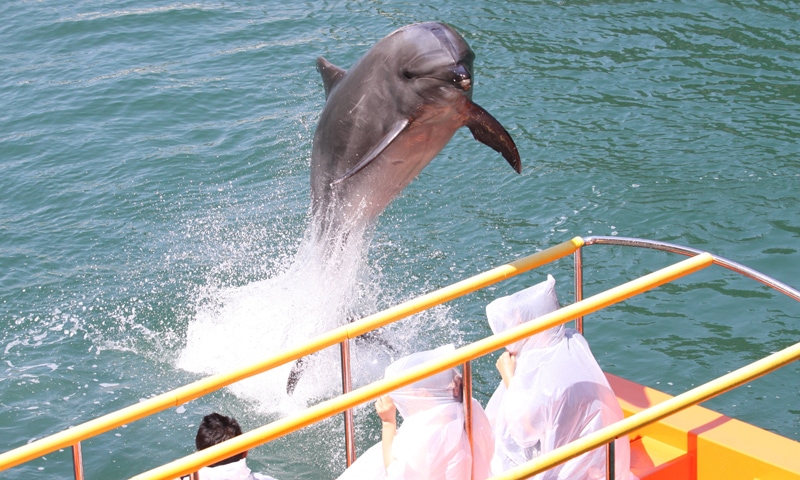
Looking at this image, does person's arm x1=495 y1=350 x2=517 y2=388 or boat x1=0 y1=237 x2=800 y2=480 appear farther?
person's arm x1=495 y1=350 x2=517 y2=388

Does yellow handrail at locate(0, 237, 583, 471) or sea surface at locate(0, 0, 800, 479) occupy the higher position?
yellow handrail at locate(0, 237, 583, 471)

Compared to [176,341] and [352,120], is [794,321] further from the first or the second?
[176,341]

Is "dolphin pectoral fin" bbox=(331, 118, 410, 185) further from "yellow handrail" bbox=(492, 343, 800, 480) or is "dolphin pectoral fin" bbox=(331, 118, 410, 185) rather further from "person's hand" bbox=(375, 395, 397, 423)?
"yellow handrail" bbox=(492, 343, 800, 480)

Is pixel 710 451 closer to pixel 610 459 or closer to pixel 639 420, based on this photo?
pixel 610 459

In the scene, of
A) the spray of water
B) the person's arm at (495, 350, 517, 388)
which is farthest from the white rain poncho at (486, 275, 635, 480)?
the spray of water

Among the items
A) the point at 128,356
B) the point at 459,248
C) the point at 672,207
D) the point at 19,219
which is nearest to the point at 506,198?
the point at 459,248

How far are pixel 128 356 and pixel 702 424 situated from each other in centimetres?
500

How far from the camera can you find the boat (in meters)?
2.90

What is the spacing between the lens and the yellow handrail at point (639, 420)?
114 inches

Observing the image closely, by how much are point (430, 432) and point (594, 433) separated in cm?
83

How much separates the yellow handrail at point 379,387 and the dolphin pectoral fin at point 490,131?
185 centimetres

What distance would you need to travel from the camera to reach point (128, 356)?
8.14 meters

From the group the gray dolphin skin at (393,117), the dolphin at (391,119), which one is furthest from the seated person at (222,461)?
the dolphin at (391,119)

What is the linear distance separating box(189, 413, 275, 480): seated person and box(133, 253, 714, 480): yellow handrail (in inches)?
46.5
